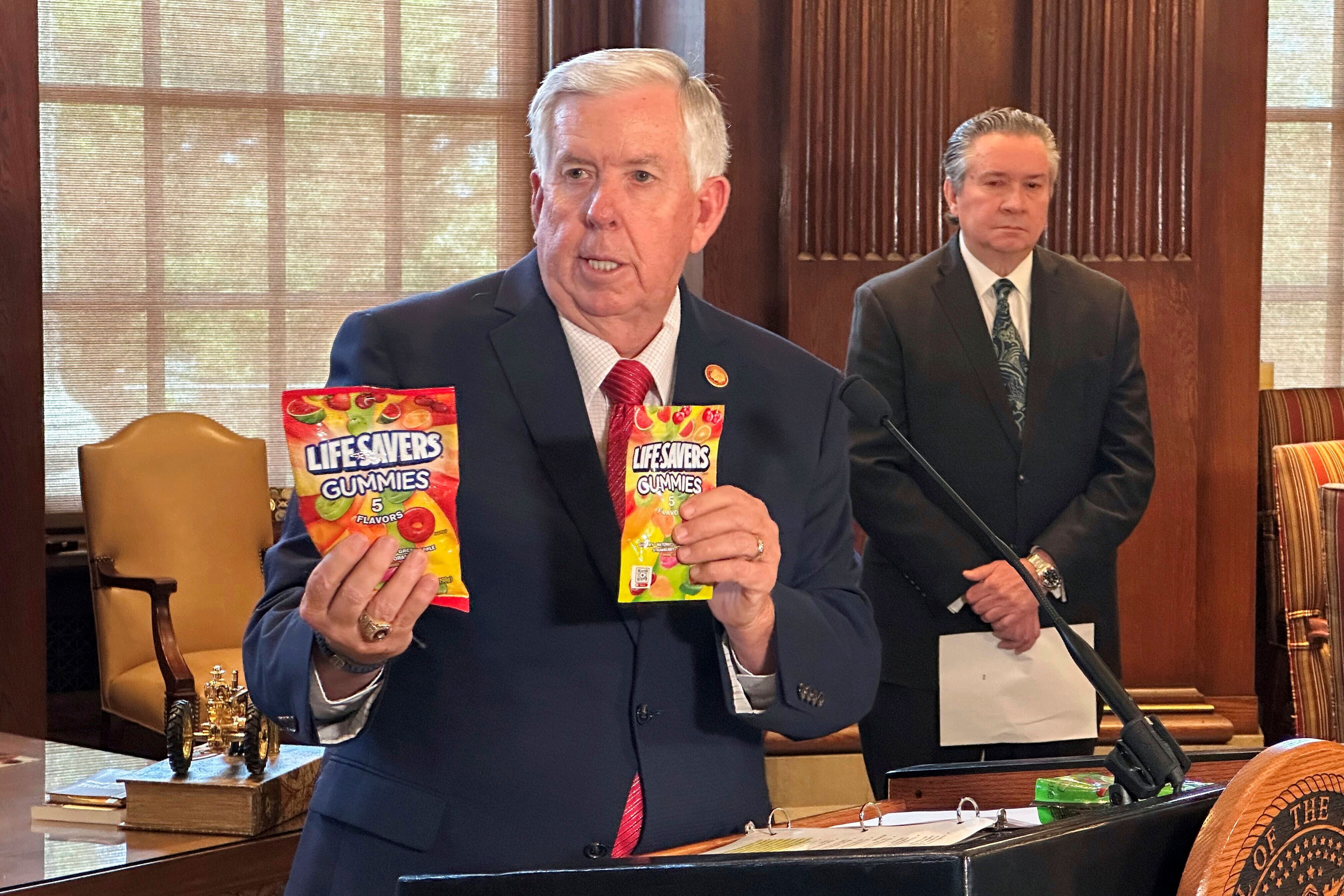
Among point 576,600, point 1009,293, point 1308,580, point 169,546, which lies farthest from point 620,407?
point 169,546

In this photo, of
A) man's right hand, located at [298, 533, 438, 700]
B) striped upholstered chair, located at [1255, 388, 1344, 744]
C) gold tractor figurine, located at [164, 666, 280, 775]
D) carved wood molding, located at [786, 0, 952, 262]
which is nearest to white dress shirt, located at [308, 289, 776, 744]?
man's right hand, located at [298, 533, 438, 700]

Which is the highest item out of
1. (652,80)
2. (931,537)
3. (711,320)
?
(652,80)

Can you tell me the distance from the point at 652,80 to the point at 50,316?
359cm

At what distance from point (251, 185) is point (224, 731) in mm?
2543

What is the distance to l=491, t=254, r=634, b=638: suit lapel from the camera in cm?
141

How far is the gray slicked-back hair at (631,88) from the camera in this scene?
147 centimetres

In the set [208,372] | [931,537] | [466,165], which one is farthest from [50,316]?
[931,537]

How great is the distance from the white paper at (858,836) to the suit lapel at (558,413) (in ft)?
1.01

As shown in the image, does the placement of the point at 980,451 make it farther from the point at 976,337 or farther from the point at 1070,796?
the point at 1070,796

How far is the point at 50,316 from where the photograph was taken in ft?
14.9

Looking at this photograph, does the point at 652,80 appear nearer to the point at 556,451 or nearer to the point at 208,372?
the point at 556,451

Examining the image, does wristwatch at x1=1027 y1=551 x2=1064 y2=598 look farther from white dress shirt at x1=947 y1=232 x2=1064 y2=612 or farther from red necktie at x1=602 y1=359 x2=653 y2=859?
red necktie at x1=602 y1=359 x2=653 y2=859

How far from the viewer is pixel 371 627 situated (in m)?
1.17

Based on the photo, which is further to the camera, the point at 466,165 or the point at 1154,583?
the point at 466,165
